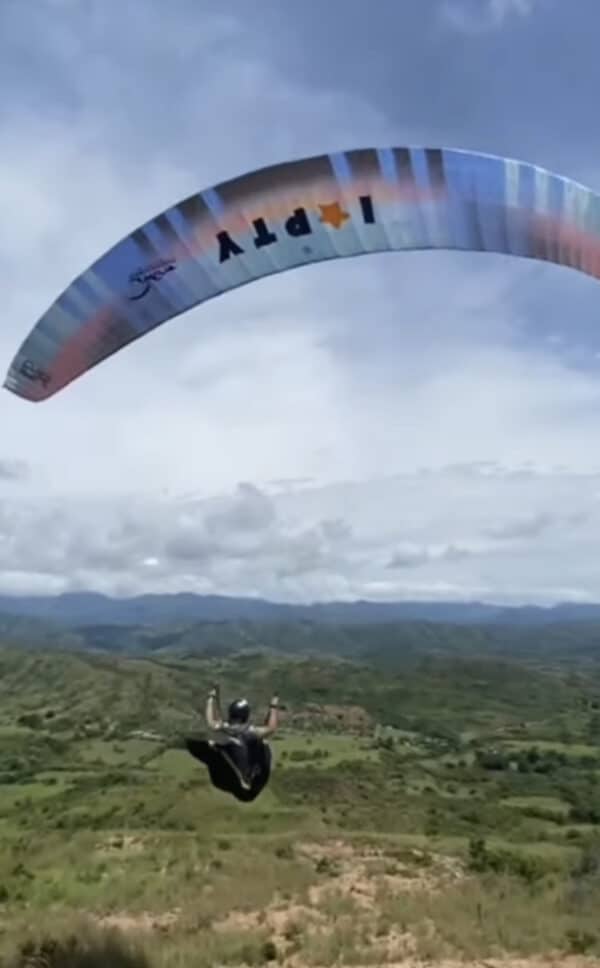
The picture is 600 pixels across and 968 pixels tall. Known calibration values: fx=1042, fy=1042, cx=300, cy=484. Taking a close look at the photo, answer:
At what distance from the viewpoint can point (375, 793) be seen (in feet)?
124

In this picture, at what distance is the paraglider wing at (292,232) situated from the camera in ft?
33.4

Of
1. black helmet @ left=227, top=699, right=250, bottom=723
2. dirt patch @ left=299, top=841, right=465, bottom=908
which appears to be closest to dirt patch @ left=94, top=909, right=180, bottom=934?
dirt patch @ left=299, top=841, right=465, bottom=908

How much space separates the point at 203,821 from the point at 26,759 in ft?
115

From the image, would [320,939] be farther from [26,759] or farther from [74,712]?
[74,712]

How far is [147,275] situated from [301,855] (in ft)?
41.0

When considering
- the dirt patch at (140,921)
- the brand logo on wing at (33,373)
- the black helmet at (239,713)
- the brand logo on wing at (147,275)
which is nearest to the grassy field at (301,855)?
the dirt patch at (140,921)

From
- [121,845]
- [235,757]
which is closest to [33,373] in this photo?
[235,757]

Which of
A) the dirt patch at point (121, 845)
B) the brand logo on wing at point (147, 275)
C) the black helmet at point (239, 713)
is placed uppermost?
the brand logo on wing at point (147, 275)

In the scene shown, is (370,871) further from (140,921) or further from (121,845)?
(121,845)

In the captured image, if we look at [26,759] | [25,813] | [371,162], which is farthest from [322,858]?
[26,759]

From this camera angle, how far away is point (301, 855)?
62.9ft

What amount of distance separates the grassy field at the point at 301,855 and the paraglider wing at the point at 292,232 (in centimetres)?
429

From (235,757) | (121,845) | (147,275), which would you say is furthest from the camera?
(121,845)

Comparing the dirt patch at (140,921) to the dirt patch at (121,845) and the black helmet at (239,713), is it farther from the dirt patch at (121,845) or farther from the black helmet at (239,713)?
the dirt patch at (121,845)
